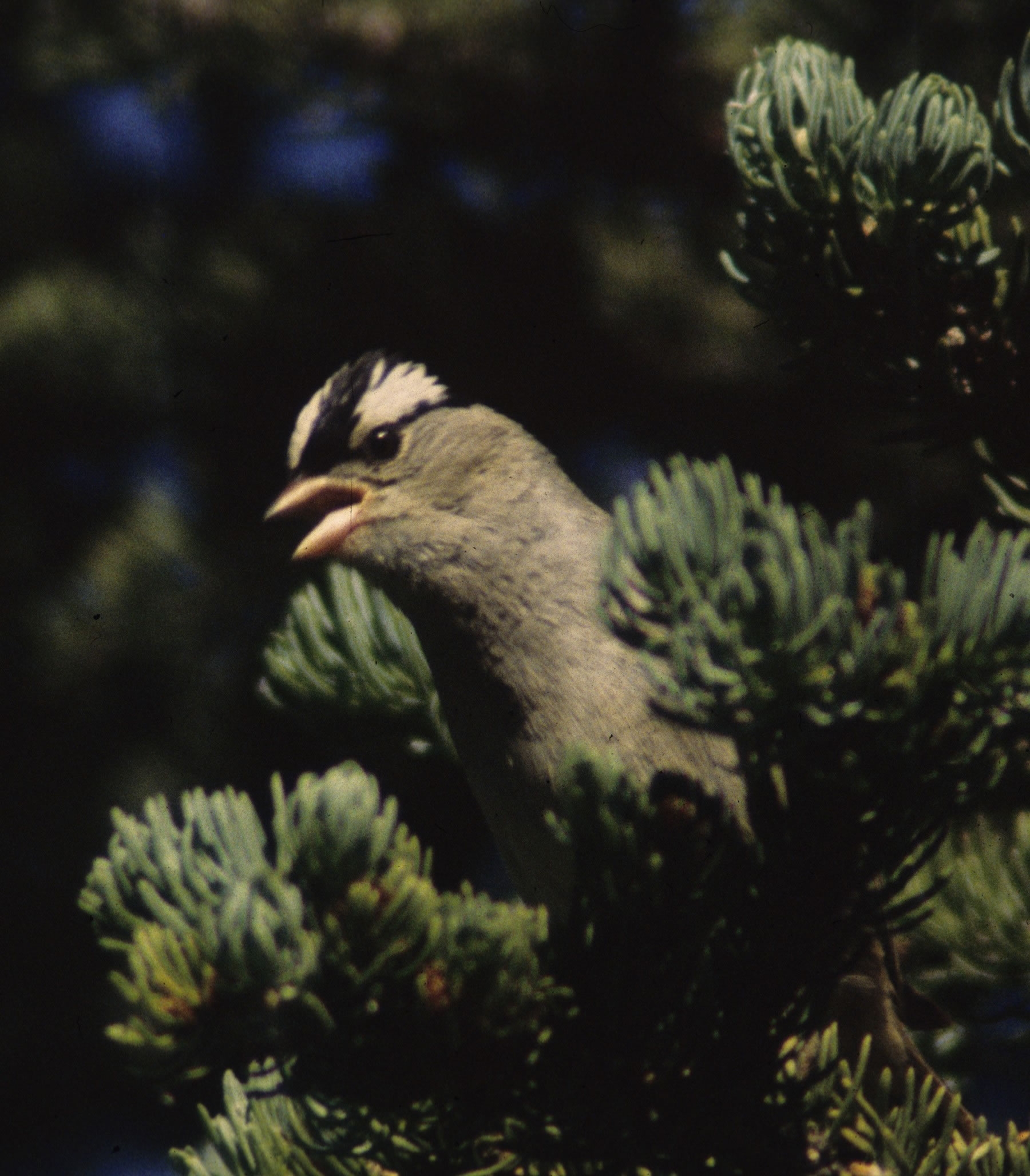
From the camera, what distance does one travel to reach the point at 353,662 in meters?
1.57

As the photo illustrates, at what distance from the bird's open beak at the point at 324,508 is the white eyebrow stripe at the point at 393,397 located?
0.08 meters

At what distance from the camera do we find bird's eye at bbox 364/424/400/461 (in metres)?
1.82

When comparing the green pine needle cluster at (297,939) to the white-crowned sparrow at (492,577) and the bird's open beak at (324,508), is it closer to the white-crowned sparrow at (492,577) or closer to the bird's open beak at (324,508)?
the white-crowned sparrow at (492,577)

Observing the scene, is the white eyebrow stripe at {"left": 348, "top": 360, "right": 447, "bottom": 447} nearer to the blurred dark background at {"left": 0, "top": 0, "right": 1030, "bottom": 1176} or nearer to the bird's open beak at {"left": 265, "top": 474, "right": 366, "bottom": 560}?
the bird's open beak at {"left": 265, "top": 474, "right": 366, "bottom": 560}

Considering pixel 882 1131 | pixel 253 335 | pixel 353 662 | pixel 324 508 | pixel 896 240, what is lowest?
pixel 882 1131

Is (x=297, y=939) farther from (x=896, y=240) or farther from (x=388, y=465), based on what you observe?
(x=388, y=465)

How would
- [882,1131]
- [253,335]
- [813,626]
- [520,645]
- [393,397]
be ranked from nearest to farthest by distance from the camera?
[813,626] → [882,1131] → [520,645] → [393,397] → [253,335]

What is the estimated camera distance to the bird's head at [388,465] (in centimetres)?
172

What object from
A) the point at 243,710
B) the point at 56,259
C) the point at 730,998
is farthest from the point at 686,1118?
the point at 56,259

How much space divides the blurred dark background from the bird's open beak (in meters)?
0.53

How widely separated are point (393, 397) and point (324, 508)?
22cm

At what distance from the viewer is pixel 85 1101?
91.8 inches

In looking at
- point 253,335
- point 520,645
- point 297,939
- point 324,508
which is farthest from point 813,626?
point 253,335

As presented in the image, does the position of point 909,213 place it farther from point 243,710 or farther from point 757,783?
point 243,710
